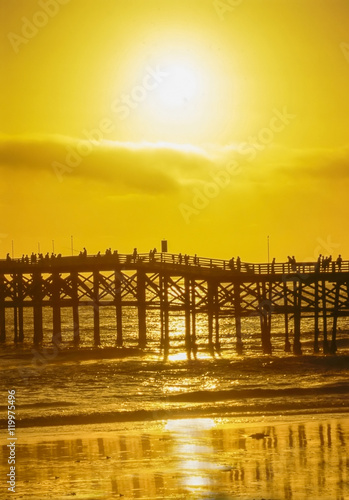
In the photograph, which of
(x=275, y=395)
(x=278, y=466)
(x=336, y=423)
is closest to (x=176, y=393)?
(x=275, y=395)

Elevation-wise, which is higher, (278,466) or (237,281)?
(237,281)

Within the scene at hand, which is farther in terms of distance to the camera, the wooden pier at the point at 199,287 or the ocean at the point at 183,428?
the wooden pier at the point at 199,287

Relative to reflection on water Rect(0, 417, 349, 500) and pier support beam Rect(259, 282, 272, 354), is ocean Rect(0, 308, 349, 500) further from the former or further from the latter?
pier support beam Rect(259, 282, 272, 354)

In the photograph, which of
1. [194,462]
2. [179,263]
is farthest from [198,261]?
[194,462]

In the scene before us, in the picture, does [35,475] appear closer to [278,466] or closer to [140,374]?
[278,466]

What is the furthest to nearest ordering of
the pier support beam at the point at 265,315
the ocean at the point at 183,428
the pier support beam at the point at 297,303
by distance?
the pier support beam at the point at 265,315 < the pier support beam at the point at 297,303 < the ocean at the point at 183,428

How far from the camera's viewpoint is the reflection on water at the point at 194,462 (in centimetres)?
2338

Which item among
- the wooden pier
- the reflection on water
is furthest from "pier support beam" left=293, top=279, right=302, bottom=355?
A: the reflection on water

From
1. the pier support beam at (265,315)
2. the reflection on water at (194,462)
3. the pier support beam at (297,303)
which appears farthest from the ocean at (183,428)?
the pier support beam at (265,315)

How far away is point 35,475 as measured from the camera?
83.5 ft

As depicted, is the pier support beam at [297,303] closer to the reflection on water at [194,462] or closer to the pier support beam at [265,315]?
the pier support beam at [265,315]

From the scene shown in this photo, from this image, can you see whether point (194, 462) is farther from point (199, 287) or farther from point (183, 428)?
point (199, 287)

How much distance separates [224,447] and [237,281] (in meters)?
29.9

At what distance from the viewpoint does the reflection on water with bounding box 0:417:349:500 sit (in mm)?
23375
